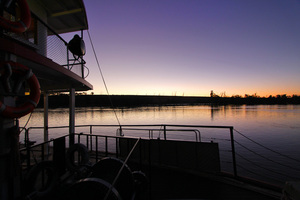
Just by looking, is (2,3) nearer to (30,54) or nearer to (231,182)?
(30,54)

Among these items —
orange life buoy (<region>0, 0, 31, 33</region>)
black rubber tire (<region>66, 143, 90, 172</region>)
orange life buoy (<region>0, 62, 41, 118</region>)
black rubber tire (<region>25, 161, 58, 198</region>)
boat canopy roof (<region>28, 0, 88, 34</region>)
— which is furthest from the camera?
boat canopy roof (<region>28, 0, 88, 34</region>)

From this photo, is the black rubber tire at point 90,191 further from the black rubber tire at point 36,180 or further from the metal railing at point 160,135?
the black rubber tire at point 36,180

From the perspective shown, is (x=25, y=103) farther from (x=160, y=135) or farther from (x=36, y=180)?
(x=160, y=135)

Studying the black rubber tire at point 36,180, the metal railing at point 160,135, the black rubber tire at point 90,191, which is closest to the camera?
the black rubber tire at point 90,191

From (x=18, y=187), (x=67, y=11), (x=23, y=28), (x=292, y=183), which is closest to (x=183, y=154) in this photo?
(x=292, y=183)

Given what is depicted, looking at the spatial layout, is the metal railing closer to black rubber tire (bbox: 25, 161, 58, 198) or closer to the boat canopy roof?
black rubber tire (bbox: 25, 161, 58, 198)

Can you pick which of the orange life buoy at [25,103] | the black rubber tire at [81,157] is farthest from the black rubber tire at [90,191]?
the black rubber tire at [81,157]

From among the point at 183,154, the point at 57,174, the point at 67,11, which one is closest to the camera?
the point at 57,174

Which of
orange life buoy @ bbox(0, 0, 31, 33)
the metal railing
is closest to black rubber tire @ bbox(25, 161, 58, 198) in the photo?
the metal railing

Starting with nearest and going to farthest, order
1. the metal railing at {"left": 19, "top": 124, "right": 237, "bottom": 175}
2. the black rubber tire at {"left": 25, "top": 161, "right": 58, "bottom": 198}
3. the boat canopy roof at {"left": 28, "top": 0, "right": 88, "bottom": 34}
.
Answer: the black rubber tire at {"left": 25, "top": 161, "right": 58, "bottom": 198}, the metal railing at {"left": 19, "top": 124, "right": 237, "bottom": 175}, the boat canopy roof at {"left": 28, "top": 0, "right": 88, "bottom": 34}

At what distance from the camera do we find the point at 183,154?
4395mm

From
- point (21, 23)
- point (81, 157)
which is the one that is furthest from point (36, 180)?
point (21, 23)

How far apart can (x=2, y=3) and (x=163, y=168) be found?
5235 millimetres

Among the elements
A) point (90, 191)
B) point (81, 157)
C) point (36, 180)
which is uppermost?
point (90, 191)
